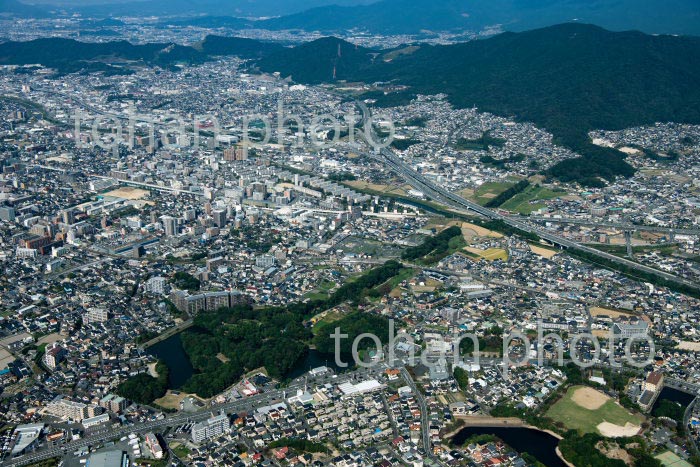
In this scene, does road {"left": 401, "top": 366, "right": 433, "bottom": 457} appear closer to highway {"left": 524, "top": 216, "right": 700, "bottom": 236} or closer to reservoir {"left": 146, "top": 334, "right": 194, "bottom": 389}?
reservoir {"left": 146, "top": 334, "right": 194, "bottom": 389}

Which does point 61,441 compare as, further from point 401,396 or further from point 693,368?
point 693,368

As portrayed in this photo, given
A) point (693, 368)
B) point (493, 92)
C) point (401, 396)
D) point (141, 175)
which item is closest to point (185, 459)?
point (401, 396)

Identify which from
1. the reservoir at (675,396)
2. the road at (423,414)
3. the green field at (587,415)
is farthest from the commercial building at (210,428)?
the reservoir at (675,396)

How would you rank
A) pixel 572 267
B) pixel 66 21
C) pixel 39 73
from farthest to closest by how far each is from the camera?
1. pixel 66 21
2. pixel 39 73
3. pixel 572 267

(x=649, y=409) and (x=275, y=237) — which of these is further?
(x=275, y=237)

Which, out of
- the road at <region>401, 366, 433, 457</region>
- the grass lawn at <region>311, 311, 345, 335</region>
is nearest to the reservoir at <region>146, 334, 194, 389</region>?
the grass lawn at <region>311, 311, 345, 335</region>

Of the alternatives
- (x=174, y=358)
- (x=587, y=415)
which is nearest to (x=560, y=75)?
(x=587, y=415)
